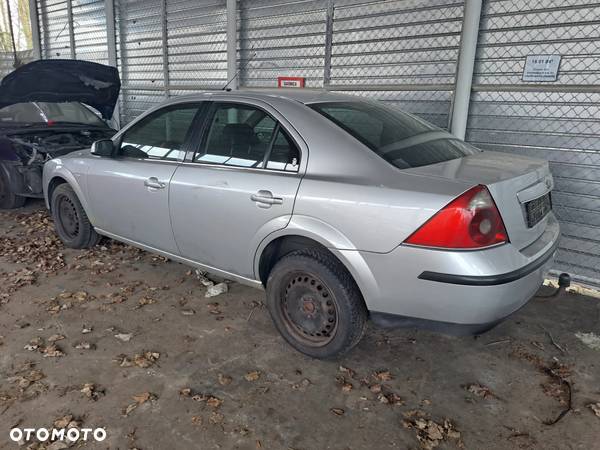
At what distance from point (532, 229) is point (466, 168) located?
1.72 ft

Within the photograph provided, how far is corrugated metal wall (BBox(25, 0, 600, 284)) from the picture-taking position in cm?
437

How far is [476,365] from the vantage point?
3.01 meters

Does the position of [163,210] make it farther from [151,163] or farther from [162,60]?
[162,60]

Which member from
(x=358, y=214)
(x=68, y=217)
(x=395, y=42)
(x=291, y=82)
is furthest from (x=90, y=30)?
(x=358, y=214)

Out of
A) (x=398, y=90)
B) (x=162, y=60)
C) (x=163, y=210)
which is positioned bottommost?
(x=163, y=210)

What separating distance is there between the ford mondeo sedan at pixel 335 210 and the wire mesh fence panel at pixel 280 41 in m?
3.24

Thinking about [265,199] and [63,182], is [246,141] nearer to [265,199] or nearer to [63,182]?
[265,199]

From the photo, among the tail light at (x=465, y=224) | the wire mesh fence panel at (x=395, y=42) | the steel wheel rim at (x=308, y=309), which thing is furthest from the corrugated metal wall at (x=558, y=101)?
the steel wheel rim at (x=308, y=309)

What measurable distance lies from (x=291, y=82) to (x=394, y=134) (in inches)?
158

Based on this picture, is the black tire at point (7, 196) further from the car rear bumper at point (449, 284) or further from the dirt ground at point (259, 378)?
the car rear bumper at point (449, 284)

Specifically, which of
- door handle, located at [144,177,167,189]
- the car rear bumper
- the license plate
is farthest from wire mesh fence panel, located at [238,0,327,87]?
the car rear bumper

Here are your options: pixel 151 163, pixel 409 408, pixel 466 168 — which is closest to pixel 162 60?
pixel 151 163

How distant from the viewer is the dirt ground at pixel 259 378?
2.36 metres

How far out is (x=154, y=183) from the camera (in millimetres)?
3586
